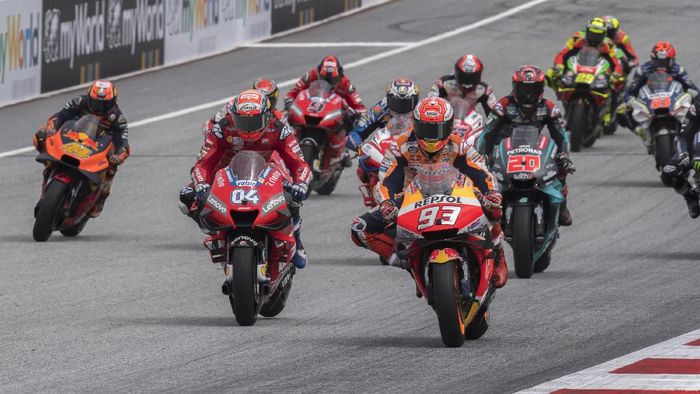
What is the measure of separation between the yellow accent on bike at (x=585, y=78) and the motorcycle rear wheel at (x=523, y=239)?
397 inches

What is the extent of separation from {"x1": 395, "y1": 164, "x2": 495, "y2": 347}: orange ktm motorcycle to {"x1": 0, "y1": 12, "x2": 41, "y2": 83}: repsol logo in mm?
16270

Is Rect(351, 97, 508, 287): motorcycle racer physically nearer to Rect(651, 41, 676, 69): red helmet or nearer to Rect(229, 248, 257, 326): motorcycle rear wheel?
Rect(229, 248, 257, 326): motorcycle rear wheel

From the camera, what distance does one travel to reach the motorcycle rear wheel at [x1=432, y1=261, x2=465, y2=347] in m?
11.6

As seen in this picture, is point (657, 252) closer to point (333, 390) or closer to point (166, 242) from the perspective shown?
point (166, 242)

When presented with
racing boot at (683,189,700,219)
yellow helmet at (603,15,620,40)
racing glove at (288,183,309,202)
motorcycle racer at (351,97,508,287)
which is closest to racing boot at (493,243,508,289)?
motorcycle racer at (351,97,508,287)

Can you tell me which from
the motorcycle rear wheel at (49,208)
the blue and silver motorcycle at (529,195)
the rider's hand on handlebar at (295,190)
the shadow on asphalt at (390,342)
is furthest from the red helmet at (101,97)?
the shadow on asphalt at (390,342)

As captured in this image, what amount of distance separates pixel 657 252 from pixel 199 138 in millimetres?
11371

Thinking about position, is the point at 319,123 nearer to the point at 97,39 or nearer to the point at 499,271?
the point at 499,271

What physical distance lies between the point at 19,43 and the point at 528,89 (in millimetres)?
13180

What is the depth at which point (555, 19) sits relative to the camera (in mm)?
38688

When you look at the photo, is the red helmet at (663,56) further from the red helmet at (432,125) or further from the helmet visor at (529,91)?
the red helmet at (432,125)

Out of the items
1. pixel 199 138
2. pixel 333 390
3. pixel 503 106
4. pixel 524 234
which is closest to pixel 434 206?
pixel 333 390

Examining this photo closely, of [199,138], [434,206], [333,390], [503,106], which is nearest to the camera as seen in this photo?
[333,390]

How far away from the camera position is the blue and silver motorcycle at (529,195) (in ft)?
52.0
